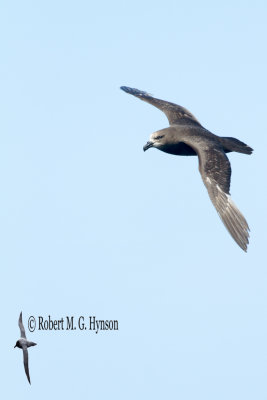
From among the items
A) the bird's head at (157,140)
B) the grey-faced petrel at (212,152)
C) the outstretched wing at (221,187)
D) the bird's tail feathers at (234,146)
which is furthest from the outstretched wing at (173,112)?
the outstretched wing at (221,187)

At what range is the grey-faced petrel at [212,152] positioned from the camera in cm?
1766

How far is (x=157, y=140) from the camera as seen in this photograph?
2078cm

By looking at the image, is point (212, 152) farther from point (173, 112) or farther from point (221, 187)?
point (173, 112)

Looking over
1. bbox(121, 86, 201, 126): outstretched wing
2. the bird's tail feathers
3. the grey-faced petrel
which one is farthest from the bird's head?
bbox(121, 86, 201, 126): outstretched wing

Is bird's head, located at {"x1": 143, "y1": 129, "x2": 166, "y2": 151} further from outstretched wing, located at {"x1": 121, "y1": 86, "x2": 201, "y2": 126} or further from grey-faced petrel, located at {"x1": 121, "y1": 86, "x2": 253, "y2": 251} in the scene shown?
outstretched wing, located at {"x1": 121, "y1": 86, "x2": 201, "y2": 126}

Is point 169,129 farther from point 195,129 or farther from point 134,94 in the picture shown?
point 134,94

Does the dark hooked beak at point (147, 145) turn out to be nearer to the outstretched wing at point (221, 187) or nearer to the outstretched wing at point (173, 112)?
the outstretched wing at point (173, 112)

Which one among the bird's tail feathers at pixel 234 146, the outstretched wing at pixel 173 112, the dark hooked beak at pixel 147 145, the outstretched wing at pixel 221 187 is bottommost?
the outstretched wing at pixel 221 187

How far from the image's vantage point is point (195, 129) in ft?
67.4

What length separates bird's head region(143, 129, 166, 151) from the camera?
2067 cm

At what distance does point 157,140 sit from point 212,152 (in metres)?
2.00

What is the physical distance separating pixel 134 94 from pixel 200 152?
263 inches

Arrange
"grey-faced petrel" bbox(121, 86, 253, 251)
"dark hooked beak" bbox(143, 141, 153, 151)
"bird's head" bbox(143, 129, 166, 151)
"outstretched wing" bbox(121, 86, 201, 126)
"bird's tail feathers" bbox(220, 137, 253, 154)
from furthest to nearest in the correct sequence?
"outstretched wing" bbox(121, 86, 201, 126) → "dark hooked beak" bbox(143, 141, 153, 151) → "bird's head" bbox(143, 129, 166, 151) → "bird's tail feathers" bbox(220, 137, 253, 154) → "grey-faced petrel" bbox(121, 86, 253, 251)

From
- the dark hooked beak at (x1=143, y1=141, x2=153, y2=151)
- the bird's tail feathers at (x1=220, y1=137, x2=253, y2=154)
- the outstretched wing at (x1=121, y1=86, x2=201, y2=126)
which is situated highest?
the outstretched wing at (x1=121, y1=86, x2=201, y2=126)
